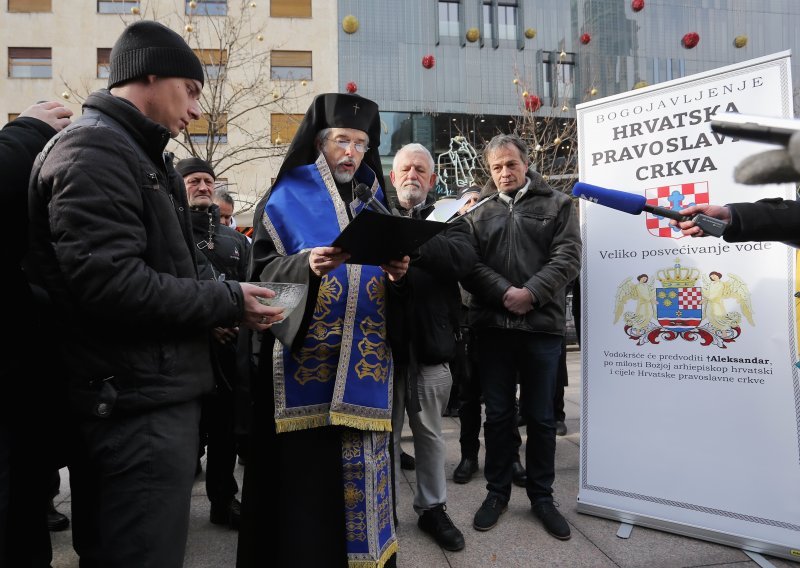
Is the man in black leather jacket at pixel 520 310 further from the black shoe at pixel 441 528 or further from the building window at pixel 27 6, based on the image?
the building window at pixel 27 6

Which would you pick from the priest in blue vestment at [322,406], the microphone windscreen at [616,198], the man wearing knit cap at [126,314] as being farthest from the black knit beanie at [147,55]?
the microphone windscreen at [616,198]

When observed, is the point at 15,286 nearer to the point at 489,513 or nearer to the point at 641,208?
the point at 641,208

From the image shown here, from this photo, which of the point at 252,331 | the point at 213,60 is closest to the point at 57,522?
the point at 252,331

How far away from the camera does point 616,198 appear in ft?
7.69

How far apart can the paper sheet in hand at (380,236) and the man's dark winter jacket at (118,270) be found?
1.38 feet

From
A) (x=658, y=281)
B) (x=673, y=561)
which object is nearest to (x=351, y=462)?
(x=673, y=561)

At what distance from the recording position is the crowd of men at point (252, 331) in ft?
4.78

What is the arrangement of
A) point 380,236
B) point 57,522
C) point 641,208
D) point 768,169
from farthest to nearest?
point 57,522 < point 641,208 < point 380,236 < point 768,169

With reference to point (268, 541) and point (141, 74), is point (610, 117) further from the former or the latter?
point (268, 541)

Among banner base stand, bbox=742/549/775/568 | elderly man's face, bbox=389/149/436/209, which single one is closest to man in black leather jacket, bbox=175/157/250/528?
elderly man's face, bbox=389/149/436/209

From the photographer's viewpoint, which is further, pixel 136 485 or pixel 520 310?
pixel 520 310

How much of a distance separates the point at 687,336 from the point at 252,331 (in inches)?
89.0

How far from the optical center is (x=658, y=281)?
307 cm

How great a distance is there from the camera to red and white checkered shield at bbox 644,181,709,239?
9.65 feet
